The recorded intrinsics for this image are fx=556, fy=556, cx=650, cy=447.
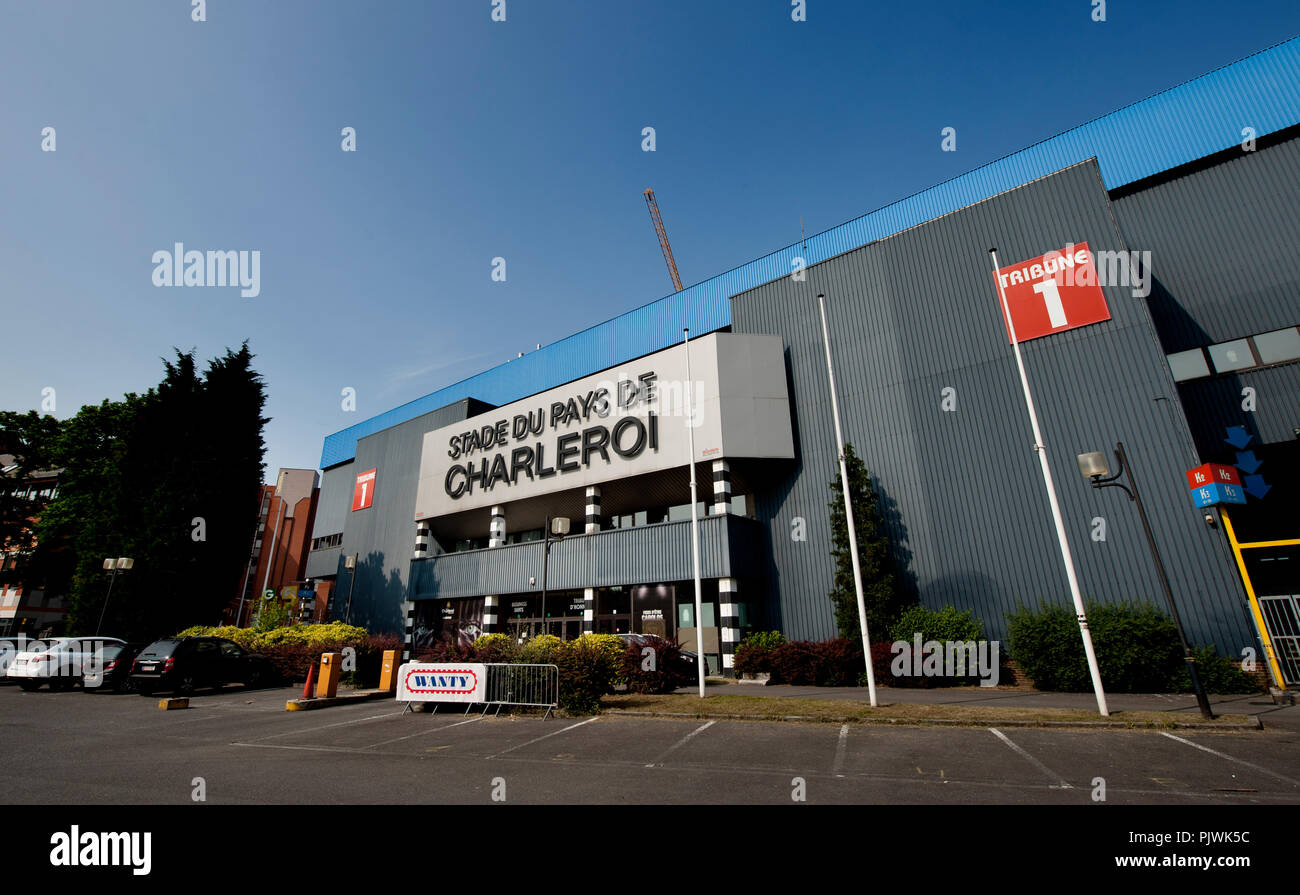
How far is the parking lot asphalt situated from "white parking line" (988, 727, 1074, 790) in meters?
0.04

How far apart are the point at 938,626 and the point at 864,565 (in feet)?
9.47

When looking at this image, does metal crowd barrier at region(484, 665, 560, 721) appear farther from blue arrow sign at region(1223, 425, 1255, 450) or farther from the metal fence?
blue arrow sign at region(1223, 425, 1255, 450)

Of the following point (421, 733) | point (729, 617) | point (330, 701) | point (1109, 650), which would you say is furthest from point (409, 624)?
point (1109, 650)

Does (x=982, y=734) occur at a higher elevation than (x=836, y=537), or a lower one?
lower

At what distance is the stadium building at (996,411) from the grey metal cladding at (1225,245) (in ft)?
0.24

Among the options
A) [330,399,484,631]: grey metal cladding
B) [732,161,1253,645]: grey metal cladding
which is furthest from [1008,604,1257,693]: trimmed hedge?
[330,399,484,631]: grey metal cladding

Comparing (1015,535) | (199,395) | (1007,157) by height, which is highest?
(1007,157)

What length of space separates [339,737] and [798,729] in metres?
8.97

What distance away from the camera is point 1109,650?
1438 centimetres

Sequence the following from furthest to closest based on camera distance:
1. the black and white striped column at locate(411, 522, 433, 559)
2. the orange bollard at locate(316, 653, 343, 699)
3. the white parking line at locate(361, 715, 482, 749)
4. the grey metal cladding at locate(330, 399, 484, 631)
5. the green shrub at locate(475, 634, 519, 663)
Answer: the grey metal cladding at locate(330, 399, 484, 631), the black and white striped column at locate(411, 522, 433, 559), the orange bollard at locate(316, 653, 343, 699), the green shrub at locate(475, 634, 519, 663), the white parking line at locate(361, 715, 482, 749)

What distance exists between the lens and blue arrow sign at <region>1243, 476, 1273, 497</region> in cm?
1847
